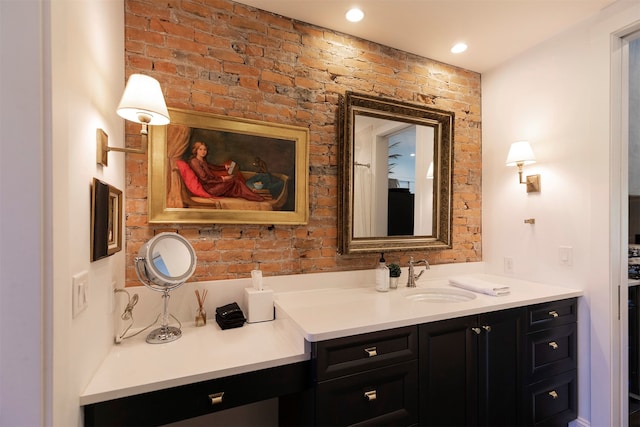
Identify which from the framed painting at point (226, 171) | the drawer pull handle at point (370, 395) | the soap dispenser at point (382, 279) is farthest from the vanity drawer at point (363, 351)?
the framed painting at point (226, 171)

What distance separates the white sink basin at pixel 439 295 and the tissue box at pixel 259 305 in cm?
92

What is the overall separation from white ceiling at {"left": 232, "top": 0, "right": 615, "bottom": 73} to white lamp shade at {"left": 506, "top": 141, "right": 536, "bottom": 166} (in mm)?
772

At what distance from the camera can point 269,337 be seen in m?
1.51

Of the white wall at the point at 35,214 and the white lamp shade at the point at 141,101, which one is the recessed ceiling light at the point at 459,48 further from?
the white wall at the point at 35,214

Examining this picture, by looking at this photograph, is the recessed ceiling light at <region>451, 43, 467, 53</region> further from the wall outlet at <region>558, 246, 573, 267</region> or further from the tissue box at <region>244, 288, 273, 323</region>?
the tissue box at <region>244, 288, 273, 323</region>

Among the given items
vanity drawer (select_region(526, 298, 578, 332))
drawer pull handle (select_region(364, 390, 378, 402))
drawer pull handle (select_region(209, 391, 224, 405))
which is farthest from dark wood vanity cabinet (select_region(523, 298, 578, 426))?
drawer pull handle (select_region(209, 391, 224, 405))

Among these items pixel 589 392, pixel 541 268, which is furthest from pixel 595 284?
pixel 589 392

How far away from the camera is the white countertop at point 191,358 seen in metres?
1.10

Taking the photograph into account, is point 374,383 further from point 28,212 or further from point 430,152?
point 430,152

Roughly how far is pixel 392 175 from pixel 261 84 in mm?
1090

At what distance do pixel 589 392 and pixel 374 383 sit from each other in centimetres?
160

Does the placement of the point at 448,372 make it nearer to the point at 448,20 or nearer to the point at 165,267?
the point at 165,267

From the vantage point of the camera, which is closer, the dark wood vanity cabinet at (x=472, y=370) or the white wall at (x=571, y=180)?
the dark wood vanity cabinet at (x=472, y=370)

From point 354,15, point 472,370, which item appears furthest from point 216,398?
point 354,15
